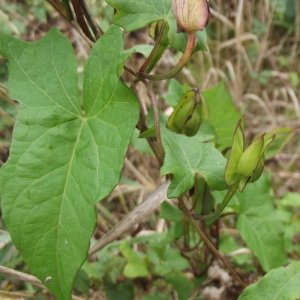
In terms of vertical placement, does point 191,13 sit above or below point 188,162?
above

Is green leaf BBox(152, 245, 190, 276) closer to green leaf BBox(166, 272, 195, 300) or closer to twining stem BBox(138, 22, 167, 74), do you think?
green leaf BBox(166, 272, 195, 300)

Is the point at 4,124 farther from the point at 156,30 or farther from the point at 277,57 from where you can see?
the point at 277,57

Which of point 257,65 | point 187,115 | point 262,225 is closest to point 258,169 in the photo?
point 187,115

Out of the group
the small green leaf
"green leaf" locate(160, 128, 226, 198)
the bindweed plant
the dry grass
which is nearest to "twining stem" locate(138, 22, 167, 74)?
the bindweed plant

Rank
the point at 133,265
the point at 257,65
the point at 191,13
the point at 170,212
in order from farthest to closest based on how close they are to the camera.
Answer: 1. the point at 257,65
2. the point at 133,265
3. the point at 170,212
4. the point at 191,13

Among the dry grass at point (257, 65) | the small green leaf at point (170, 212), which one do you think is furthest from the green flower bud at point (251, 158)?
the dry grass at point (257, 65)

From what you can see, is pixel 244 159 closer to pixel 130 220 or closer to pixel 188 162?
pixel 188 162

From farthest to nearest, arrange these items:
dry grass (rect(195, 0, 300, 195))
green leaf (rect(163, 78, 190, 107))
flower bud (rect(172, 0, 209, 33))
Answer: dry grass (rect(195, 0, 300, 195)), green leaf (rect(163, 78, 190, 107)), flower bud (rect(172, 0, 209, 33))

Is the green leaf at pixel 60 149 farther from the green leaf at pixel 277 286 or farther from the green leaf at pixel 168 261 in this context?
the green leaf at pixel 168 261
